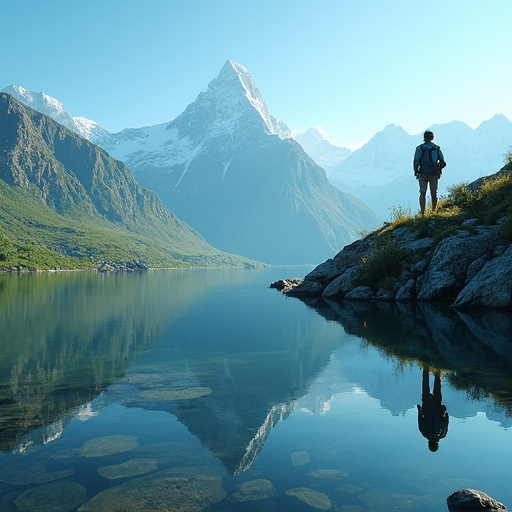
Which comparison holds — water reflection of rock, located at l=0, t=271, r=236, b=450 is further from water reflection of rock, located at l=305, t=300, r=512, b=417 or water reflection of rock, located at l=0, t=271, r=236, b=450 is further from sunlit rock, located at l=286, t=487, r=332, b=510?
water reflection of rock, located at l=305, t=300, r=512, b=417

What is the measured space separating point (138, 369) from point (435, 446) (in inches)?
401

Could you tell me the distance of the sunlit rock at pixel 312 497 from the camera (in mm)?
6691

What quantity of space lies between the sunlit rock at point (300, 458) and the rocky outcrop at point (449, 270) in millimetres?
22146

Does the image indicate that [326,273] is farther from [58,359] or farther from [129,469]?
[129,469]

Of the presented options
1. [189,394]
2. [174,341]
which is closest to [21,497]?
[189,394]

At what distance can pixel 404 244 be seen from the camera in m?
Result: 38.7

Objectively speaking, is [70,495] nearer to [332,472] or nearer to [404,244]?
[332,472]

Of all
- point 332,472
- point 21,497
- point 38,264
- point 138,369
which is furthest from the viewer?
point 38,264

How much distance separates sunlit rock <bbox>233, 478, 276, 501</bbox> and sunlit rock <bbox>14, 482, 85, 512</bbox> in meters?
2.24

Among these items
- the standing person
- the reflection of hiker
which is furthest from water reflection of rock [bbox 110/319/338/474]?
the standing person

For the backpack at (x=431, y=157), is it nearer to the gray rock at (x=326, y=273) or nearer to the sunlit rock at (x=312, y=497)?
the gray rock at (x=326, y=273)

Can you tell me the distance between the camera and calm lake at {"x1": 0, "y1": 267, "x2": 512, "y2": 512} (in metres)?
7.08

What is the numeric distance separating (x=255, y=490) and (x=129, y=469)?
7.17 feet


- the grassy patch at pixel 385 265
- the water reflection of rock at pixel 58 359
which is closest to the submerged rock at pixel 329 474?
the water reflection of rock at pixel 58 359
